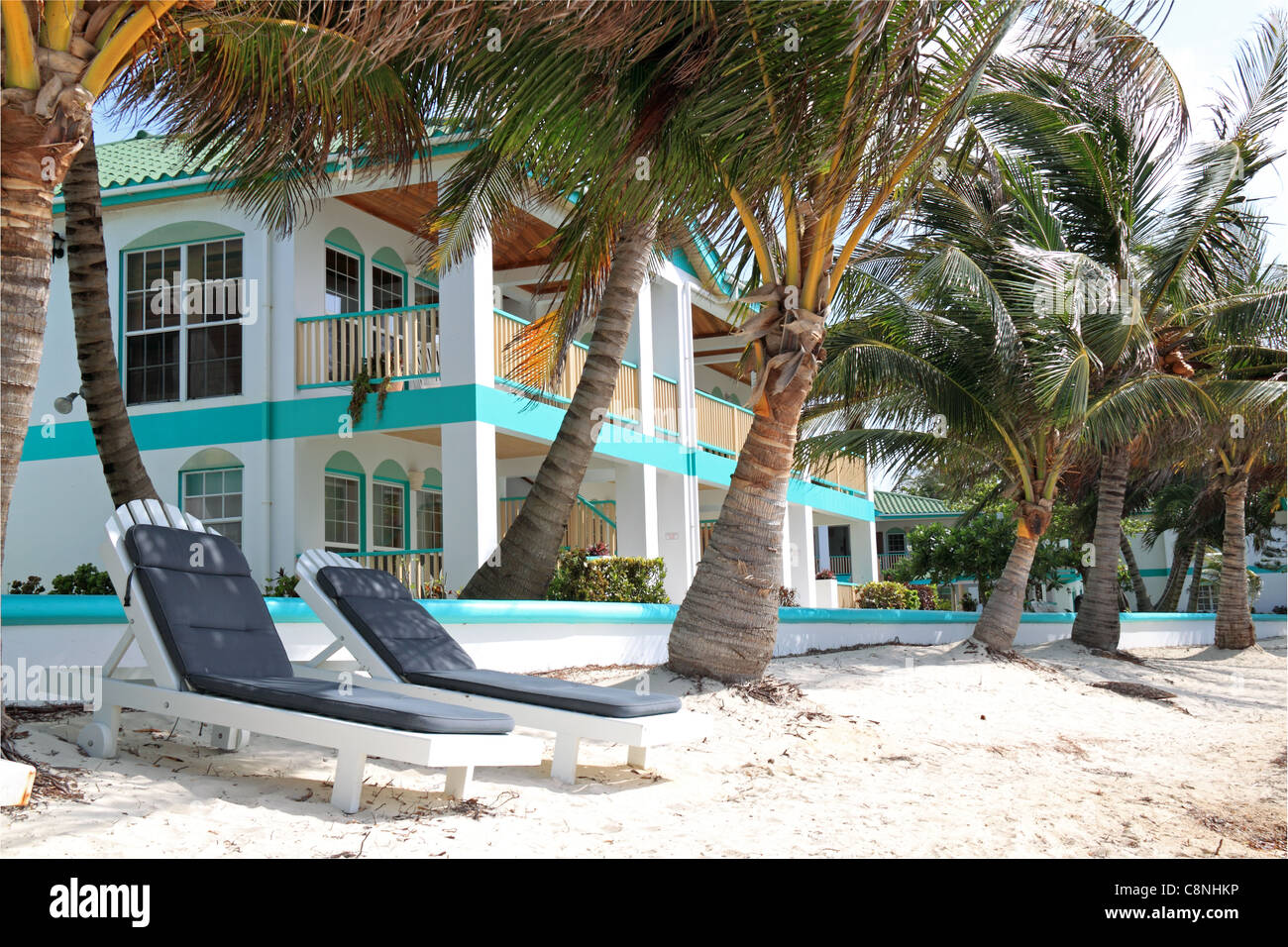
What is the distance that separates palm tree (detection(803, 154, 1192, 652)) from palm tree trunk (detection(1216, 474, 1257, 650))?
26.8ft

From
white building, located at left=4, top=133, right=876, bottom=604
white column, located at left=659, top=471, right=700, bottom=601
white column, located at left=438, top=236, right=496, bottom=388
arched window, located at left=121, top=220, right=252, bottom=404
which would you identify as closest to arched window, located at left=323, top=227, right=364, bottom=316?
white building, located at left=4, top=133, right=876, bottom=604

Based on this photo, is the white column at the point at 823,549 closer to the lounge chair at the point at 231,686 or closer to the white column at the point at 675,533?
the white column at the point at 675,533

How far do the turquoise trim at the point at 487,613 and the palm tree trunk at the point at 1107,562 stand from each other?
10.1 feet

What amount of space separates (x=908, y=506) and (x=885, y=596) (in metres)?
19.2

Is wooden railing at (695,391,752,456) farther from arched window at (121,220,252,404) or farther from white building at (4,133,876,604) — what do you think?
arched window at (121,220,252,404)

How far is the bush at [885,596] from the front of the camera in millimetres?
21969

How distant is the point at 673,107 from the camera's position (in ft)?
23.8

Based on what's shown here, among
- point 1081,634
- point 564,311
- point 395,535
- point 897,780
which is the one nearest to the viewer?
point 897,780

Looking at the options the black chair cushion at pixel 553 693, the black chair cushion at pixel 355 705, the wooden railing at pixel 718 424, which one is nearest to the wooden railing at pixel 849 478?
the wooden railing at pixel 718 424

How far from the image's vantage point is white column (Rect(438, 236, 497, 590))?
535 inches

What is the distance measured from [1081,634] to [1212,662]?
3.65 meters
